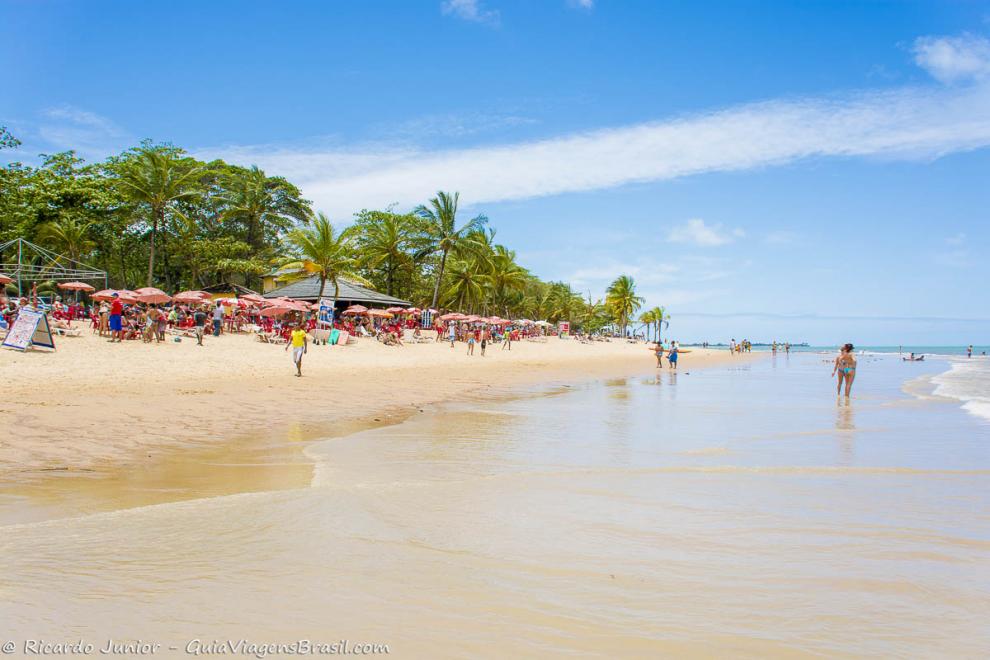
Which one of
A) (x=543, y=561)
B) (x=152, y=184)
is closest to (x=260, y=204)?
(x=152, y=184)

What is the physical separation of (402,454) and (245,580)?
3712mm

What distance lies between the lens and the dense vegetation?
3128 cm

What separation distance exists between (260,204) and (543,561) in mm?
42884

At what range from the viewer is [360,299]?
35.8 meters

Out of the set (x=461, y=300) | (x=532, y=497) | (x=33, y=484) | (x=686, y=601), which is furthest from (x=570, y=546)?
(x=461, y=300)

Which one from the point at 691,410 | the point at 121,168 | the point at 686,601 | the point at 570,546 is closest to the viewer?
the point at 686,601

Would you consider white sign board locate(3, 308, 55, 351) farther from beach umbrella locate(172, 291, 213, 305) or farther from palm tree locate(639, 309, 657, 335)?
palm tree locate(639, 309, 657, 335)

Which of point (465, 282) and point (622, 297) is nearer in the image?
point (465, 282)

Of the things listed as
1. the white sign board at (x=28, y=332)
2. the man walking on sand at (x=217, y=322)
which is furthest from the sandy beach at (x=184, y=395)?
the man walking on sand at (x=217, y=322)

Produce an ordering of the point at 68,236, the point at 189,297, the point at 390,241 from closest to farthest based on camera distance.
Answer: the point at 189,297
the point at 68,236
the point at 390,241

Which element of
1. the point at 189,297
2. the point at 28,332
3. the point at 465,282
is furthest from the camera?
the point at 465,282

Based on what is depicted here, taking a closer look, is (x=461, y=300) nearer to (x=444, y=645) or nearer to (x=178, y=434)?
(x=178, y=434)

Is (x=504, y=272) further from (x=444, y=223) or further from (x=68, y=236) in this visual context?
(x=68, y=236)

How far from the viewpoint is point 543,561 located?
3447 mm
